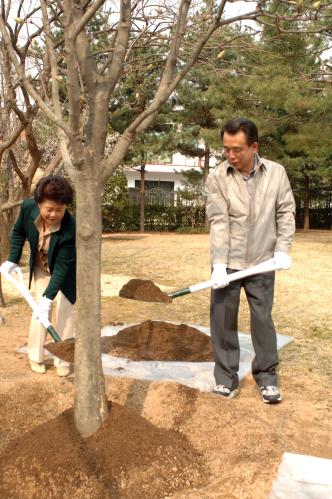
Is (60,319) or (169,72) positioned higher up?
(169,72)

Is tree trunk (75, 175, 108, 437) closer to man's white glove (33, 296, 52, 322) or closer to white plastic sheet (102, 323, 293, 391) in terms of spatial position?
man's white glove (33, 296, 52, 322)

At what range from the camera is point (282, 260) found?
2.87 meters

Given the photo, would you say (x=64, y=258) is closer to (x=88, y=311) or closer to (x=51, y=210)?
(x=51, y=210)

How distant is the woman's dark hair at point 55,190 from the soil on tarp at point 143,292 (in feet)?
10.1

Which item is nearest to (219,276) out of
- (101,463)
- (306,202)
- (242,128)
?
(242,128)

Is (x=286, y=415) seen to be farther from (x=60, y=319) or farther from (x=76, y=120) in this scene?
(x=76, y=120)

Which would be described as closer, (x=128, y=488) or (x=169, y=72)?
(x=128, y=488)

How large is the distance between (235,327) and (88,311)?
1139 millimetres

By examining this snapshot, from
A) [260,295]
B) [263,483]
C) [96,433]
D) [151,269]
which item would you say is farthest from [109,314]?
[151,269]

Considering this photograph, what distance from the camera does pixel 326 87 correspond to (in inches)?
432

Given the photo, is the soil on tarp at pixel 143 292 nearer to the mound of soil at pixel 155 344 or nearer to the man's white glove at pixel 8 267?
the mound of soil at pixel 155 344

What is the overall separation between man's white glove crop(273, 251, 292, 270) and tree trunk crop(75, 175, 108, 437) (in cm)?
108

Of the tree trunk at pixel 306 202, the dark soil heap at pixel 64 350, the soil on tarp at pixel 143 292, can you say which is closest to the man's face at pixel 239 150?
the dark soil heap at pixel 64 350

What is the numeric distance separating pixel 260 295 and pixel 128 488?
4.38 feet
